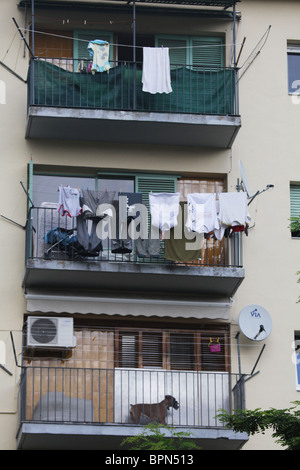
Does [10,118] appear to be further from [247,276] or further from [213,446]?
[213,446]

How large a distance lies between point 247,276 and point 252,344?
1474 millimetres

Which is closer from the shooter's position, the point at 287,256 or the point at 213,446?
the point at 213,446

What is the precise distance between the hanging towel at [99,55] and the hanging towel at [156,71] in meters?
0.83

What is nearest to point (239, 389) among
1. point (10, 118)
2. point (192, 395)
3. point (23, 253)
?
point (192, 395)

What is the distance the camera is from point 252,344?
29328mm

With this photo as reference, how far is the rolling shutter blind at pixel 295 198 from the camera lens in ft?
100

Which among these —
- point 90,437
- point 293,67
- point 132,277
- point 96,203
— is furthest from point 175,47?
point 90,437

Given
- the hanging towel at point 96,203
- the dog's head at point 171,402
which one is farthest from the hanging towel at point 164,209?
the dog's head at point 171,402

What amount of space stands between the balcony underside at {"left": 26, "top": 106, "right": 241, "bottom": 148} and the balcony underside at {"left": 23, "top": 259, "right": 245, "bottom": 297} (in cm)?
304

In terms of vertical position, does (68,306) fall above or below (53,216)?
below

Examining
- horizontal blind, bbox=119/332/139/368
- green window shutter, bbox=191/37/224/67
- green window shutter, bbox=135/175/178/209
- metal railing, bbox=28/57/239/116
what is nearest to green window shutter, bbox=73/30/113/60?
metal railing, bbox=28/57/239/116

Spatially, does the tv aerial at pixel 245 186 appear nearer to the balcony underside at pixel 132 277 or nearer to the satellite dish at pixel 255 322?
the balcony underside at pixel 132 277

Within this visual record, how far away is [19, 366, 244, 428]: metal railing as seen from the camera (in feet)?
91.3

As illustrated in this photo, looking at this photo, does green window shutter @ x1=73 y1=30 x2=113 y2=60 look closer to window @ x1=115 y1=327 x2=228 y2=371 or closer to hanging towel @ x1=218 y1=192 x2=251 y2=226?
hanging towel @ x1=218 y1=192 x2=251 y2=226
